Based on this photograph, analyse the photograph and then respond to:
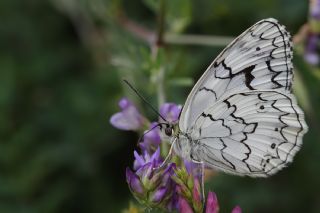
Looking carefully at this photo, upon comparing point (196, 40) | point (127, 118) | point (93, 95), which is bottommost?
point (127, 118)

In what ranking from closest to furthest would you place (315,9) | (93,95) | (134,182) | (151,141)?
(134,182) < (151,141) < (315,9) < (93,95)

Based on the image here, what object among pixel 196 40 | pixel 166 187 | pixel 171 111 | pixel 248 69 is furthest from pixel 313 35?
pixel 166 187

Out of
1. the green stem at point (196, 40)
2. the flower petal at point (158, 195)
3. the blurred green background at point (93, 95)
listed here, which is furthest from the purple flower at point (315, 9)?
the flower petal at point (158, 195)

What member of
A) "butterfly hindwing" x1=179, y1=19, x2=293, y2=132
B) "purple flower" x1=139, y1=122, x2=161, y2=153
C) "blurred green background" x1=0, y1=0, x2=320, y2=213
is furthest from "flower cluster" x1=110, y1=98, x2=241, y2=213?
"blurred green background" x1=0, y1=0, x2=320, y2=213

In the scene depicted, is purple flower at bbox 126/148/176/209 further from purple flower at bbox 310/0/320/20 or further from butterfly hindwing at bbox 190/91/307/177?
purple flower at bbox 310/0/320/20

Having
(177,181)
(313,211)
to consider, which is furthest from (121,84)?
(177,181)

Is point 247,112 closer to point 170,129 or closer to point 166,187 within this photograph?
point 170,129

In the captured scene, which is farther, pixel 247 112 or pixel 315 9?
pixel 315 9

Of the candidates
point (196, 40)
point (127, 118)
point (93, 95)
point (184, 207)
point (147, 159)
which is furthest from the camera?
point (93, 95)
